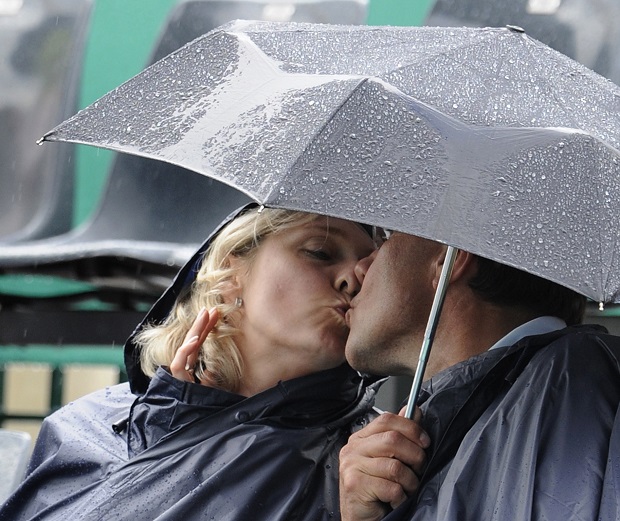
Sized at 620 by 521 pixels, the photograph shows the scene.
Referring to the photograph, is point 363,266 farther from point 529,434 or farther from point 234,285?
point 529,434


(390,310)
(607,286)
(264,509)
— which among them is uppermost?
(607,286)

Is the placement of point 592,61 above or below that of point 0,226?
above

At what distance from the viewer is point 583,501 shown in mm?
1763

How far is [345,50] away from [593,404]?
0.73 meters

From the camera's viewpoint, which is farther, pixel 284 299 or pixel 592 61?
pixel 592 61

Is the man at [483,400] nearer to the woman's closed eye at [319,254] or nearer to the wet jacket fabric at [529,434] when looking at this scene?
the wet jacket fabric at [529,434]

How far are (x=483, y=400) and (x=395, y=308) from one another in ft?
0.87

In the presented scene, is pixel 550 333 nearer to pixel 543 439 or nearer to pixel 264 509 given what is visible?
pixel 543 439

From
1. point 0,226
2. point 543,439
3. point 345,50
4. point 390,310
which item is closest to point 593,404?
point 543,439

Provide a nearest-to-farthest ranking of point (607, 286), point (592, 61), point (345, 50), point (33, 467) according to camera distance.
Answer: point (607, 286) → point (345, 50) → point (33, 467) → point (592, 61)

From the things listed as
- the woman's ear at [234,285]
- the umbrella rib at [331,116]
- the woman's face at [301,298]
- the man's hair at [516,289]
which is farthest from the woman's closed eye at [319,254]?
Answer: the umbrella rib at [331,116]

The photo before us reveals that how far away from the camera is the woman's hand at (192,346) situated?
264 cm

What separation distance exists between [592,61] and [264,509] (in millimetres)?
2552

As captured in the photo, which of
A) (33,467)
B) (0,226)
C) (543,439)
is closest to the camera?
(543,439)
